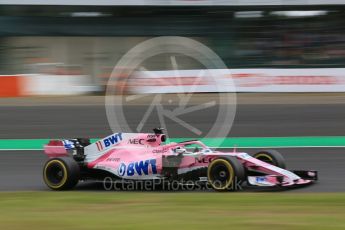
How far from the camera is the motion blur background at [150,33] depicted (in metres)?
Answer: 22.2

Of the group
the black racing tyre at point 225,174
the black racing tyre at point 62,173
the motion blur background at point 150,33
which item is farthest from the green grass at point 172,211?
the motion blur background at point 150,33

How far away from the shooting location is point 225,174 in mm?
7309

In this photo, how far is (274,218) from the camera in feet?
17.9

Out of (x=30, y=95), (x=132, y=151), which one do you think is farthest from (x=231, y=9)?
(x=132, y=151)

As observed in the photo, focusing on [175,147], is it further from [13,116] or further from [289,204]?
[13,116]

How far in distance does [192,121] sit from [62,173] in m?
7.22

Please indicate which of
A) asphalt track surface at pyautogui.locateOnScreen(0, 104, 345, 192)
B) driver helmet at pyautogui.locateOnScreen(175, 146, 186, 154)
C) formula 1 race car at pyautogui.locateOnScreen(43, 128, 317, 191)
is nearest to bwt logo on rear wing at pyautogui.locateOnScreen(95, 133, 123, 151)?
formula 1 race car at pyautogui.locateOnScreen(43, 128, 317, 191)

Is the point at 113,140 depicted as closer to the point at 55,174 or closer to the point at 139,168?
the point at 139,168

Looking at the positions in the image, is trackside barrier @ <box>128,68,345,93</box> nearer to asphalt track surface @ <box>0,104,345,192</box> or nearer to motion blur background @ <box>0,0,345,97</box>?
motion blur background @ <box>0,0,345,97</box>

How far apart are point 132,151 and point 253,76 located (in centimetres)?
1347

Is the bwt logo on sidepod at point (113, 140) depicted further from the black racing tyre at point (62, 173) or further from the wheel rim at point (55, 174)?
the wheel rim at point (55, 174)

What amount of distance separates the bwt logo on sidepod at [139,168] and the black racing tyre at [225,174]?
720mm

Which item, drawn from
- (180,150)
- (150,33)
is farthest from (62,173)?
(150,33)

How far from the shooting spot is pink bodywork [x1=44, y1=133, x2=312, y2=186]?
749 centimetres
